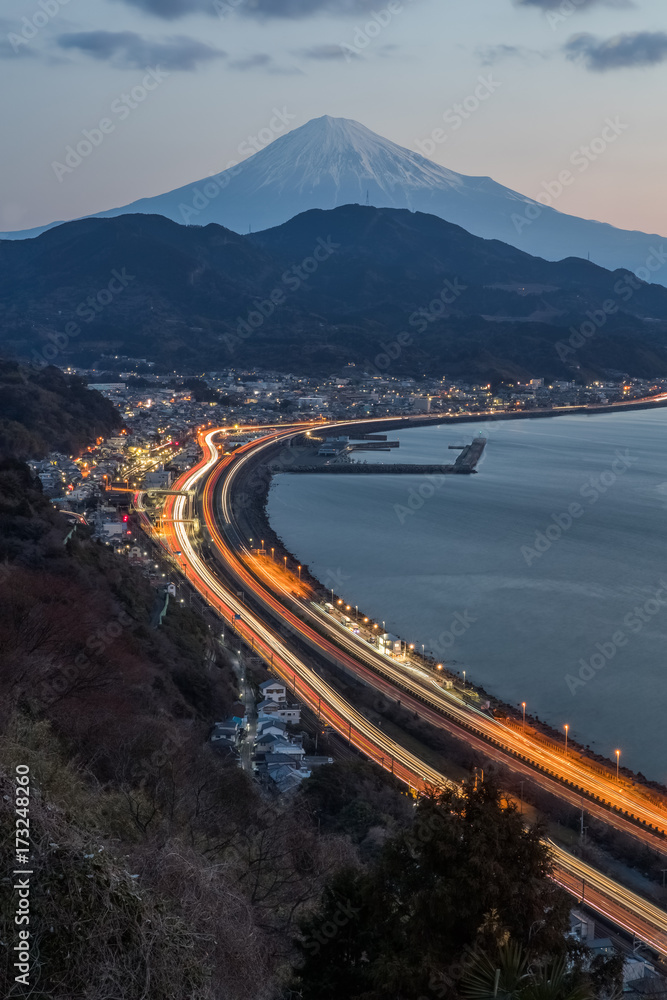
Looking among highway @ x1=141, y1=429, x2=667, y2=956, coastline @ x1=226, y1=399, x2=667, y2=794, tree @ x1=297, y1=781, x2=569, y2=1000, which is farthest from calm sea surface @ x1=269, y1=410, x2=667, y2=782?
tree @ x1=297, y1=781, x2=569, y2=1000

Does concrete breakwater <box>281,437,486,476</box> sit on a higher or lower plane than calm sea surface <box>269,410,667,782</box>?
higher

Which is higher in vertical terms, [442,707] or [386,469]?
[386,469]

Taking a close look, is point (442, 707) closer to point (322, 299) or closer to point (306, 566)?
point (306, 566)

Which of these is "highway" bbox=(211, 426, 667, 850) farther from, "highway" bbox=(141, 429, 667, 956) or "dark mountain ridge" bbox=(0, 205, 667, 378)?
"dark mountain ridge" bbox=(0, 205, 667, 378)

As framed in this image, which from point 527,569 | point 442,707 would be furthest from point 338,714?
point 527,569

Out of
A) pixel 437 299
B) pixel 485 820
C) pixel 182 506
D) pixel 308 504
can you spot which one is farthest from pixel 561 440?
pixel 437 299
